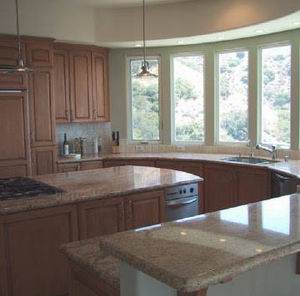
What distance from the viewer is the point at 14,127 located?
513cm

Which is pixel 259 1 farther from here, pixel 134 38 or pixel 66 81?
pixel 66 81

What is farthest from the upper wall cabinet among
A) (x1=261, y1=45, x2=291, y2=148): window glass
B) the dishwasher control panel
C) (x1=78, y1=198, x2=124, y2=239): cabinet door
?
(x1=78, y1=198, x2=124, y2=239): cabinet door

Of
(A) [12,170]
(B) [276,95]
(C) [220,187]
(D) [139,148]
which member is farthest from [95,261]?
(D) [139,148]

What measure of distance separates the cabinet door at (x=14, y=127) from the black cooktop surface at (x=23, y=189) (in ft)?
4.95

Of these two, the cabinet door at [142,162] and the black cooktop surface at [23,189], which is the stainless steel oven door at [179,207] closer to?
the black cooktop surface at [23,189]

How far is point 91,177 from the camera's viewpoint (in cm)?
384

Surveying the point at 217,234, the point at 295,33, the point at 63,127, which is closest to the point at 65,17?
the point at 63,127

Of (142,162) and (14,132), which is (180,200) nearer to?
(142,162)

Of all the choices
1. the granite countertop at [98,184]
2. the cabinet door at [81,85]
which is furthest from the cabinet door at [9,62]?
the granite countertop at [98,184]

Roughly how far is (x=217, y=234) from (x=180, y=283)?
17.2 inches

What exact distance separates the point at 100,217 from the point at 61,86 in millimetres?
3120

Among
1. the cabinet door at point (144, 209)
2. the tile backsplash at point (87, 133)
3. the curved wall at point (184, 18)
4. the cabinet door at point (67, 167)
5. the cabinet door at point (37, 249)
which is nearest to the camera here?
the cabinet door at point (37, 249)

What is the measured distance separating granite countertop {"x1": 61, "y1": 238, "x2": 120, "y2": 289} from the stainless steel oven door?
1587mm

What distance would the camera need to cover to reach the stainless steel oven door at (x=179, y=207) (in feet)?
12.1
